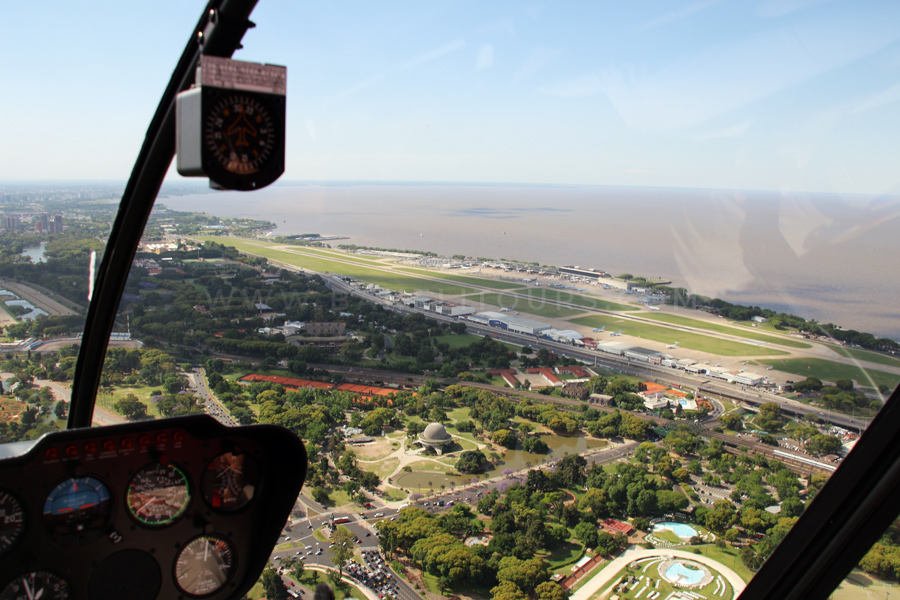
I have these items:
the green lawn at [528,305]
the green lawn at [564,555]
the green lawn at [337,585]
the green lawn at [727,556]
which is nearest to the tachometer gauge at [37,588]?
the green lawn at [337,585]

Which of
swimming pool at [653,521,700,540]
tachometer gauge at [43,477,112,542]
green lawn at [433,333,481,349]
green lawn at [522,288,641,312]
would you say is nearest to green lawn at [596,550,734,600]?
swimming pool at [653,521,700,540]

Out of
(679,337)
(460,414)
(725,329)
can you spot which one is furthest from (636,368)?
(460,414)

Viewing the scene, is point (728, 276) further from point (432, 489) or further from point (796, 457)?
point (432, 489)

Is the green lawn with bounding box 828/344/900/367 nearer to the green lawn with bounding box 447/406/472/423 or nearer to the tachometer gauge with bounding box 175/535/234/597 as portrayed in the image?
the tachometer gauge with bounding box 175/535/234/597

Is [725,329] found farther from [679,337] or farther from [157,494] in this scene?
[157,494]

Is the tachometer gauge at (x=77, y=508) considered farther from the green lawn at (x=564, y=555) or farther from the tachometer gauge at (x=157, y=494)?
the green lawn at (x=564, y=555)
